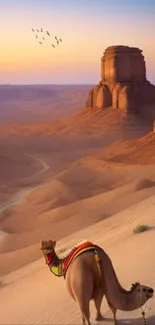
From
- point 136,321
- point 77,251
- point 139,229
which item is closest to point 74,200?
point 139,229

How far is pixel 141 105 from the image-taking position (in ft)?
253

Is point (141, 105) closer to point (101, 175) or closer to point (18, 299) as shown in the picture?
point (101, 175)

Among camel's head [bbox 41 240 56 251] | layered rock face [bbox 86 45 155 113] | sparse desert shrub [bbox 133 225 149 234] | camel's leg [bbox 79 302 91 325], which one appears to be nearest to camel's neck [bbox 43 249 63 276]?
camel's head [bbox 41 240 56 251]

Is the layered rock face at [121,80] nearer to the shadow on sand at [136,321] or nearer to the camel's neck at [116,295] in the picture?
the shadow on sand at [136,321]

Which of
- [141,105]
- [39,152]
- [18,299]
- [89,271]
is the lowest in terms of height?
[18,299]

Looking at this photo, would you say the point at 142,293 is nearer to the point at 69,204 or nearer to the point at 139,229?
the point at 139,229

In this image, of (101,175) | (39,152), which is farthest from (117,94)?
(101,175)

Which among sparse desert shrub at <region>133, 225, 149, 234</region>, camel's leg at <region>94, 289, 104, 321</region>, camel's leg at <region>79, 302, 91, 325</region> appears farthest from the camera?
sparse desert shrub at <region>133, 225, 149, 234</region>

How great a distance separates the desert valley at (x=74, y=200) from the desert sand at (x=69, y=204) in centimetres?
3

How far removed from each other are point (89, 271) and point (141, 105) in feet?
236

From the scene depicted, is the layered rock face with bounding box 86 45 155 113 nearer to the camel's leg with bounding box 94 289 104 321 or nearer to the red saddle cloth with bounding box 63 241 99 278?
the camel's leg with bounding box 94 289 104 321

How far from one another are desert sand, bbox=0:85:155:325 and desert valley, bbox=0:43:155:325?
33mm

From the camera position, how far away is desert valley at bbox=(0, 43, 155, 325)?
9.37 m

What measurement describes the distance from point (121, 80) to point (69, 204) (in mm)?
55108
